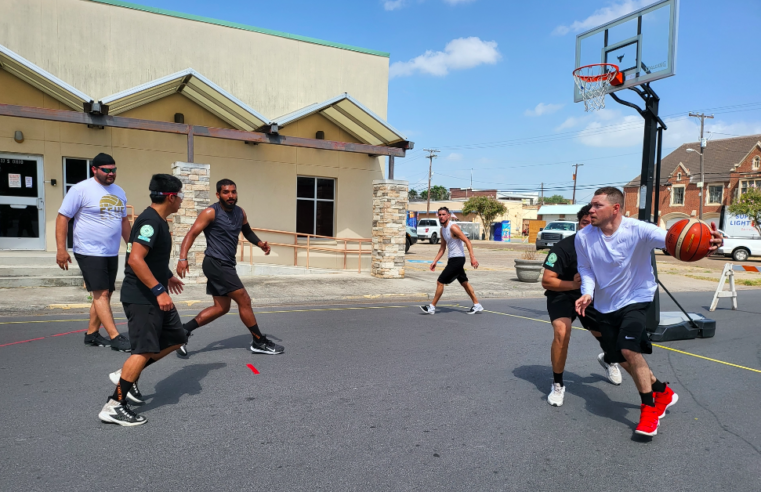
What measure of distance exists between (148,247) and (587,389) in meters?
4.12

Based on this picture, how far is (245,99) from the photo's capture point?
1529 centimetres

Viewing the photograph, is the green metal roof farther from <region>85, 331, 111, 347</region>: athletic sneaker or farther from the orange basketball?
the orange basketball

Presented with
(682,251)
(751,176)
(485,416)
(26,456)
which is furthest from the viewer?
(751,176)

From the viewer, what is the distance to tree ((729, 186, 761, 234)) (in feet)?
115

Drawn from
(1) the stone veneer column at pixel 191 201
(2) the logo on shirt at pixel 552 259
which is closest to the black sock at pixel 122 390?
(2) the logo on shirt at pixel 552 259

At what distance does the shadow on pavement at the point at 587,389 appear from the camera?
4.43 metres

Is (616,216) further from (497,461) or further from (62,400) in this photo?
(62,400)

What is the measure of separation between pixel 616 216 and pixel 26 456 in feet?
14.3

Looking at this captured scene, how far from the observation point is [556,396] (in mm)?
4582

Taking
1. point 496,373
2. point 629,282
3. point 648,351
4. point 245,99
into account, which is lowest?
point 496,373

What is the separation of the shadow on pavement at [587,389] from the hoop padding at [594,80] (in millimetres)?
6789

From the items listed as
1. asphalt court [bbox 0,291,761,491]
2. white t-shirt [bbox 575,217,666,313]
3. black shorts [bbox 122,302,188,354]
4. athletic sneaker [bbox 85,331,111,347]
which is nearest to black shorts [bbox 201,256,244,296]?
asphalt court [bbox 0,291,761,491]

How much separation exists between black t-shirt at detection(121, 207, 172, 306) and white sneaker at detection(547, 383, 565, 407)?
3338mm

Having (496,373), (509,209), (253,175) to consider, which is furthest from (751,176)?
(496,373)
